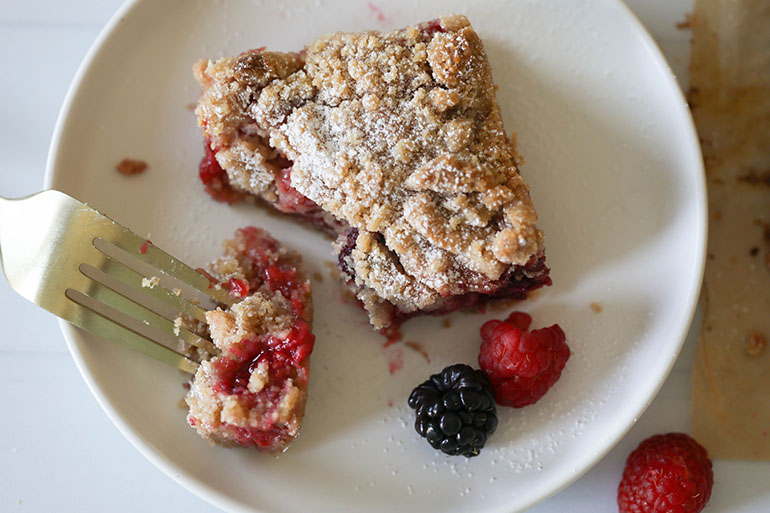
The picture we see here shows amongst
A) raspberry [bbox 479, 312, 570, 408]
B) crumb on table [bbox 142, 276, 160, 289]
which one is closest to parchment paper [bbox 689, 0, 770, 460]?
raspberry [bbox 479, 312, 570, 408]

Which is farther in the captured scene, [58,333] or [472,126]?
[58,333]

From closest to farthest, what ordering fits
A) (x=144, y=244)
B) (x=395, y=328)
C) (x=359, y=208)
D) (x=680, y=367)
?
(x=359, y=208) → (x=144, y=244) → (x=395, y=328) → (x=680, y=367)

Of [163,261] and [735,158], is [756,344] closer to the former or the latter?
[735,158]

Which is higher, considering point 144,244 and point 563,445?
point 144,244

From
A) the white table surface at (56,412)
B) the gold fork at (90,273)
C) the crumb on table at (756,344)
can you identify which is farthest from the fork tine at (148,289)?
the crumb on table at (756,344)

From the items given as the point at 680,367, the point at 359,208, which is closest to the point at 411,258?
the point at 359,208

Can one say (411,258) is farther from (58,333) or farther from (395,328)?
(58,333)

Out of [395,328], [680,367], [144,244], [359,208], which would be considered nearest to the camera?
[359,208]
